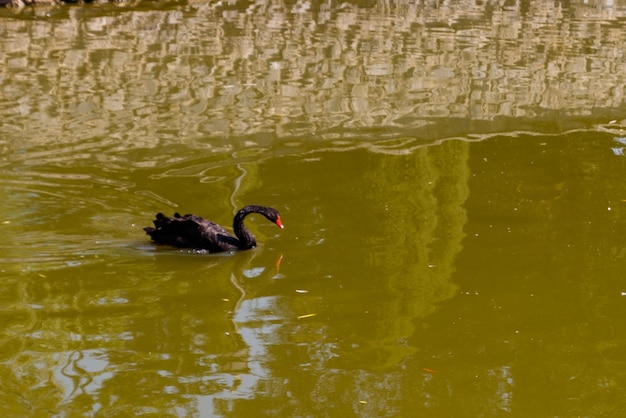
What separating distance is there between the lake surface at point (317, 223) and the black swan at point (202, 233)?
118 mm

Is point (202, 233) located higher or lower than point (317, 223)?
higher

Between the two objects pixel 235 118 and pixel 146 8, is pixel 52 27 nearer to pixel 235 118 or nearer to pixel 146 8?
pixel 146 8

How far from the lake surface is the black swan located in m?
0.12

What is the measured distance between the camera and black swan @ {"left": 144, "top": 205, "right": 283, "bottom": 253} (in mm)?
8578

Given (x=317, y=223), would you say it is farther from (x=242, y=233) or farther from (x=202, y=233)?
(x=202, y=233)

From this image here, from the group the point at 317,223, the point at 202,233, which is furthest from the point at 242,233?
the point at 317,223

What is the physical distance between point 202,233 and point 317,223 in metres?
1.06

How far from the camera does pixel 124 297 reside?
7660 millimetres

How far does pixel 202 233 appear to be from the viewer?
A: 28.1 feet

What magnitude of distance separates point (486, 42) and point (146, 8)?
6.10 metres

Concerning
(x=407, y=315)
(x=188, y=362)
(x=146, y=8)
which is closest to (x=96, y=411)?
(x=188, y=362)

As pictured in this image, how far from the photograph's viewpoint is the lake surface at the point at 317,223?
253 inches

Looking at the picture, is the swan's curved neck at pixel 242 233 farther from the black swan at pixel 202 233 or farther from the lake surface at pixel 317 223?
the lake surface at pixel 317 223

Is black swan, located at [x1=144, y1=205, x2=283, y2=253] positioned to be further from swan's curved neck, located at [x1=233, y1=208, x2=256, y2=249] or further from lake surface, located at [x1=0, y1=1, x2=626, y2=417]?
lake surface, located at [x1=0, y1=1, x2=626, y2=417]
